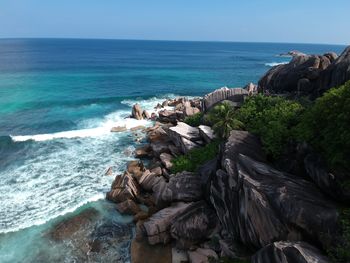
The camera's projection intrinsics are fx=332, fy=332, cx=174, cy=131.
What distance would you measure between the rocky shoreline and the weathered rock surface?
0.28m

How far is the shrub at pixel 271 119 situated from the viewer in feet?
78.5

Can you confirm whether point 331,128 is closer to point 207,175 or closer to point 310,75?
point 207,175

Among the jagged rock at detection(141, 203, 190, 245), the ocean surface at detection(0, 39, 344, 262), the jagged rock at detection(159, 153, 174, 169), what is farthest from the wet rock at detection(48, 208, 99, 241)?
the jagged rock at detection(159, 153, 174, 169)

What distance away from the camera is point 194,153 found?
1309 inches

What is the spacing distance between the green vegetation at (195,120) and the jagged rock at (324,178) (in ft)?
72.1

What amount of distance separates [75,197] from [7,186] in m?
7.64

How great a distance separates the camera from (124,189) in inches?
1188

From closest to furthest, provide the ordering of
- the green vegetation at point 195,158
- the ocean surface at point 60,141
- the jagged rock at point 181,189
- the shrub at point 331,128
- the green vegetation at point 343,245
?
the green vegetation at point 343,245, the shrub at point 331,128, the jagged rock at point 181,189, the ocean surface at point 60,141, the green vegetation at point 195,158

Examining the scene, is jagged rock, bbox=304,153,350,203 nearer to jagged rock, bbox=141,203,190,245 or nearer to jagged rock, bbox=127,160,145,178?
jagged rock, bbox=141,203,190,245

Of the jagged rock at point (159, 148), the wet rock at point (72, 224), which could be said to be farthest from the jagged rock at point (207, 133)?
the wet rock at point (72, 224)

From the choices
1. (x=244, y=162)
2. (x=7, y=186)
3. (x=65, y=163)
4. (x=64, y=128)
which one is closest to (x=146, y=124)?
(x=64, y=128)

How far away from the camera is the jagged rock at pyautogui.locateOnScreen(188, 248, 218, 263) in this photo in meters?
21.4

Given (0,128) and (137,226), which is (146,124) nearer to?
(0,128)

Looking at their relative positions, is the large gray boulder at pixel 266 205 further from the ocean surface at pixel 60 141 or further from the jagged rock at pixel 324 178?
the ocean surface at pixel 60 141
